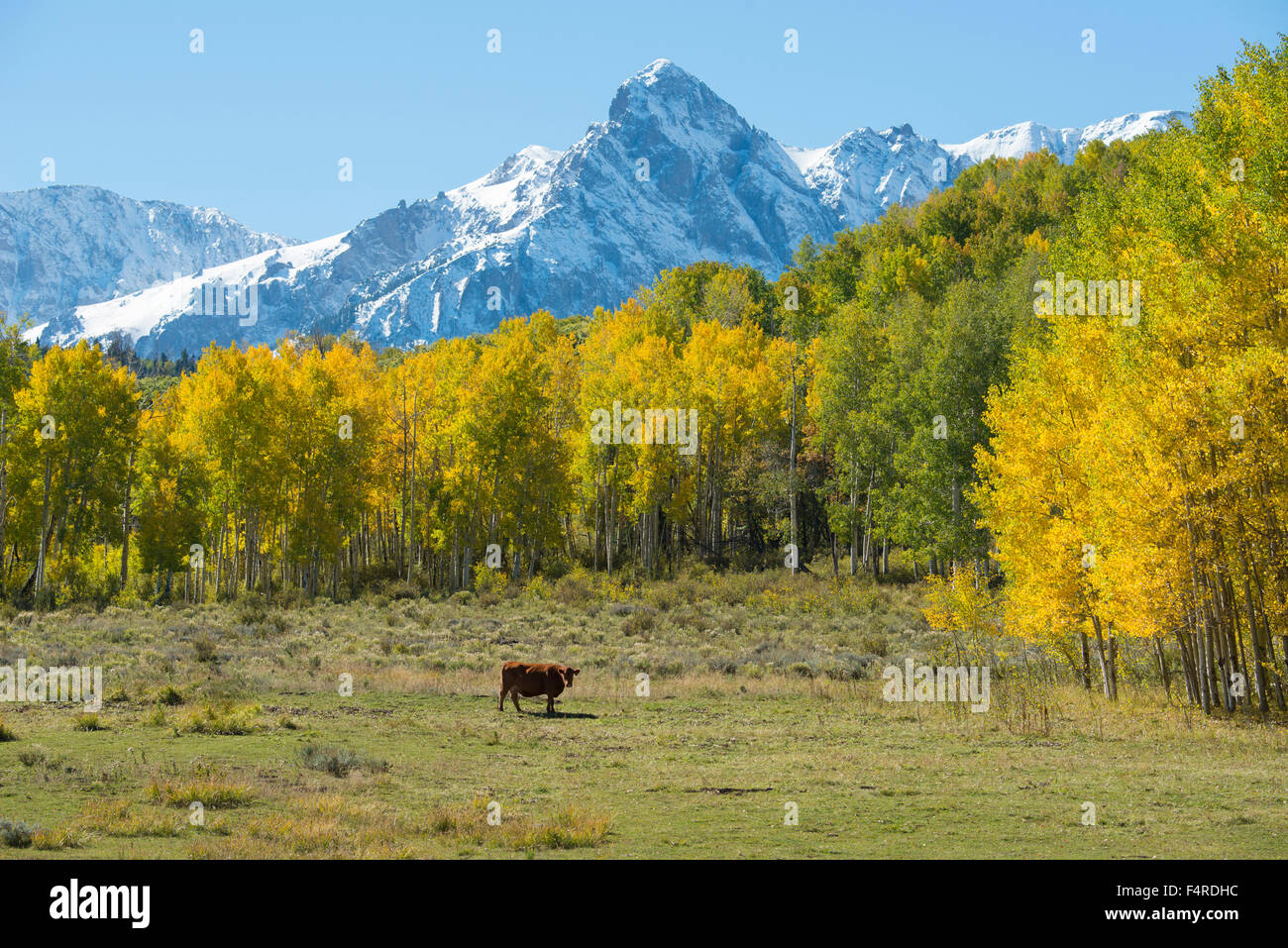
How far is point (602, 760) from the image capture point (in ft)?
53.1

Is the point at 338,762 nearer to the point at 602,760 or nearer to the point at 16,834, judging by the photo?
the point at 602,760

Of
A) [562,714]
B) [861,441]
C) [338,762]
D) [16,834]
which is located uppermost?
[861,441]

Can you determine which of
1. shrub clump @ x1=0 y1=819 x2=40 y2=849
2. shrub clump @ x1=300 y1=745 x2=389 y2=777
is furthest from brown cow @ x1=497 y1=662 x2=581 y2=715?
shrub clump @ x1=0 y1=819 x2=40 y2=849

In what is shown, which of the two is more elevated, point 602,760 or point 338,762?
point 338,762

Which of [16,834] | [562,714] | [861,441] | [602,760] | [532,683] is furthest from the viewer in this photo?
[861,441]

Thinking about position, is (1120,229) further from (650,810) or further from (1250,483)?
(650,810)

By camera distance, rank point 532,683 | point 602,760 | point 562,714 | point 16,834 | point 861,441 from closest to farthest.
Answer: point 16,834
point 602,760
point 562,714
point 532,683
point 861,441

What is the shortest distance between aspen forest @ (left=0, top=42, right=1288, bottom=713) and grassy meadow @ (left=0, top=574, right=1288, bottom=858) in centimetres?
356

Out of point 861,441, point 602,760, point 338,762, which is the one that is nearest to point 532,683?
point 602,760

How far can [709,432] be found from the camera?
180 feet

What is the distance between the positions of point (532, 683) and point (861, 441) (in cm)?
3090

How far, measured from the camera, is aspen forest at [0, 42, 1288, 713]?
19.1m

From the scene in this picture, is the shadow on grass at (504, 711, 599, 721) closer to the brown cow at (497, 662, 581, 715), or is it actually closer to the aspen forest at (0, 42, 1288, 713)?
the brown cow at (497, 662, 581, 715)

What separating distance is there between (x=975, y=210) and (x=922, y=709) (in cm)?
5945
